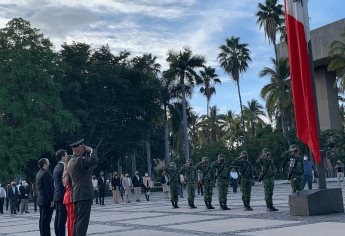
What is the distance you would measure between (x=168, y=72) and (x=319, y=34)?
15034mm

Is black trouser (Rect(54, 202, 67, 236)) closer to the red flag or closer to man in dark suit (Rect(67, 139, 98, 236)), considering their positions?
man in dark suit (Rect(67, 139, 98, 236))

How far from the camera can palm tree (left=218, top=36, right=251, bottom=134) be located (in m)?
55.8

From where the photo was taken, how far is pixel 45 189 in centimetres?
1076

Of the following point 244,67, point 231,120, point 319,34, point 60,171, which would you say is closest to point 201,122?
point 231,120

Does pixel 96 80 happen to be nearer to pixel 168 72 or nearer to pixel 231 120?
pixel 168 72

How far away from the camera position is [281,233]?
10086 mm

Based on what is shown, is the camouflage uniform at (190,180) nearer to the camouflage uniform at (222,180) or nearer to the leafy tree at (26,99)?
the camouflage uniform at (222,180)

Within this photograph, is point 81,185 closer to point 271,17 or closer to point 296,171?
point 296,171

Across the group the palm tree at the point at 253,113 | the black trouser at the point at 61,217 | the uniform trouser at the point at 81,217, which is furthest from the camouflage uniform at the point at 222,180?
the palm tree at the point at 253,113

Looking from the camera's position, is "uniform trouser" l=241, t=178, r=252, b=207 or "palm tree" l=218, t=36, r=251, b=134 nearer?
"uniform trouser" l=241, t=178, r=252, b=207

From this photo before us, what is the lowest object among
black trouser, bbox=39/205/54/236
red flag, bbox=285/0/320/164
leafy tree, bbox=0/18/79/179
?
black trouser, bbox=39/205/54/236

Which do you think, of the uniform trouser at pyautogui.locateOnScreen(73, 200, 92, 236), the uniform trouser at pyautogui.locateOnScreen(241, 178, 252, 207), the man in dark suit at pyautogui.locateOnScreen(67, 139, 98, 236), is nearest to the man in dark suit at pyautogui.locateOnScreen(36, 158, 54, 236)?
the man in dark suit at pyautogui.locateOnScreen(67, 139, 98, 236)

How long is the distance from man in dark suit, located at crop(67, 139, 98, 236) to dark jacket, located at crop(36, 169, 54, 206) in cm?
211

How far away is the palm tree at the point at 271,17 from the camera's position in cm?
5325
